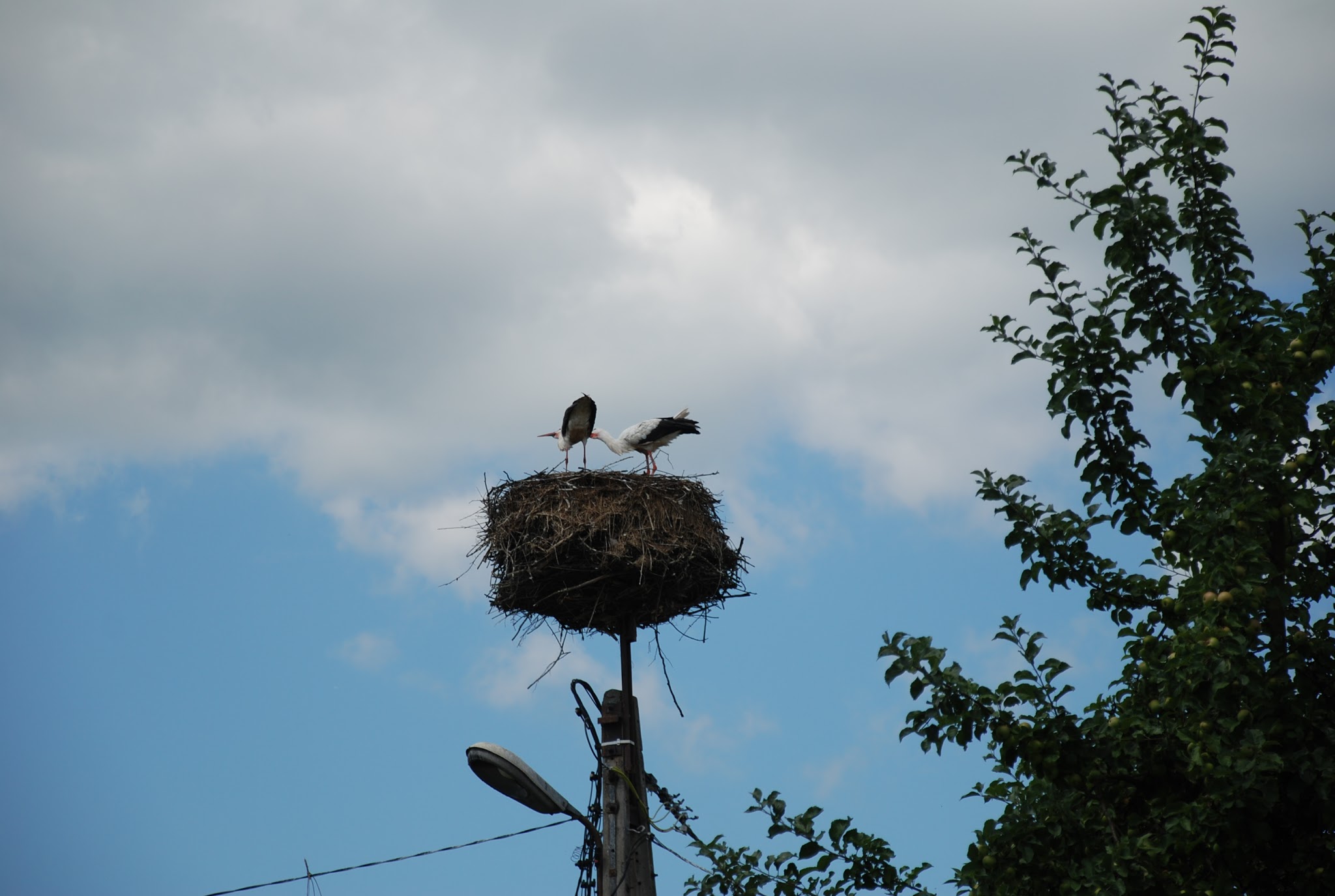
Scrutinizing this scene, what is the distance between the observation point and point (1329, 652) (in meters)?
4.40

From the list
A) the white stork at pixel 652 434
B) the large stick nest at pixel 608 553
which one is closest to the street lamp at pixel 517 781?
the large stick nest at pixel 608 553

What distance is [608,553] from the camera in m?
8.77

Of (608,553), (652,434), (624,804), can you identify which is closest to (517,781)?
(624,804)

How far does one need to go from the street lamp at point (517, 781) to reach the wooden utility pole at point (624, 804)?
0.49 feet

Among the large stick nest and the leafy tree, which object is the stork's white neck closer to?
the large stick nest

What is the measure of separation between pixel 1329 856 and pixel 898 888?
1.54m

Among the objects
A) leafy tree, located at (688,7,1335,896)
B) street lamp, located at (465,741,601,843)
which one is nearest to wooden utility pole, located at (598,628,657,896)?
street lamp, located at (465,741,601,843)

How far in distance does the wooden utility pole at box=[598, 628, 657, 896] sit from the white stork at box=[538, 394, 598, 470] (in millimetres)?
3732

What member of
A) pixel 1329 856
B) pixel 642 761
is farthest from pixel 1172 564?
pixel 642 761

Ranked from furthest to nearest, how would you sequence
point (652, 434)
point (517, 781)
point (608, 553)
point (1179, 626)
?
point (652, 434)
point (608, 553)
point (517, 781)
point (1179, 626)

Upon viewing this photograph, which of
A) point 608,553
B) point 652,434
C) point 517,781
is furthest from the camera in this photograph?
point 652,434

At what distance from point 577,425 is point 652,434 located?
0.73 meters

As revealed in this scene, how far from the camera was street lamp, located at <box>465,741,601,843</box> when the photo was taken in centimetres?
727

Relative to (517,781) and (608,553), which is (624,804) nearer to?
(517,781)
